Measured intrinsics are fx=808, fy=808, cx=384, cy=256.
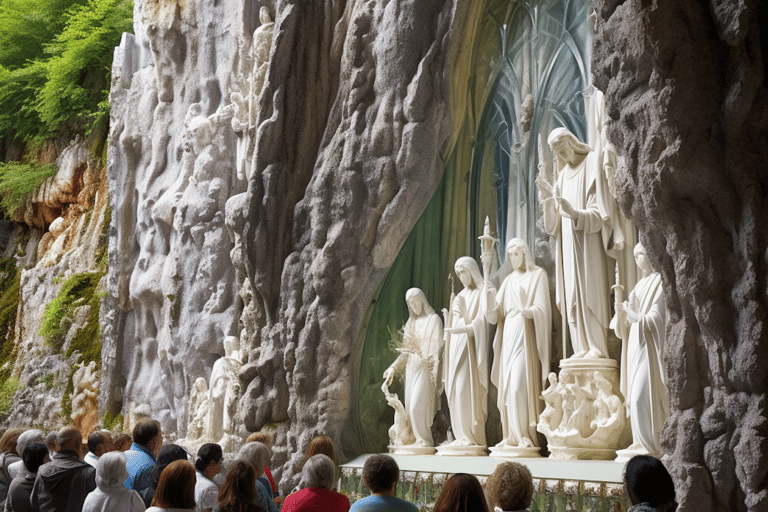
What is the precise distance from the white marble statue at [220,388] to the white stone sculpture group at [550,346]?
3.34m

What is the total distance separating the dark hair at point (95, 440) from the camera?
19.9ft

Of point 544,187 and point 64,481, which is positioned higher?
point 544,187

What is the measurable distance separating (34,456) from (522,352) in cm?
511

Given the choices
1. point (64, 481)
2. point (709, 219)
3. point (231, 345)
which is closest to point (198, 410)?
point (231, 345)

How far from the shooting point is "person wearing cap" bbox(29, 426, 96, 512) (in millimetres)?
4895

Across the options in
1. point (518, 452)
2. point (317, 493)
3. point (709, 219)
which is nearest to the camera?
point (317, 493)

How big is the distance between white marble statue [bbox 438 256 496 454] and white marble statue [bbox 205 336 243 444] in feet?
13.2

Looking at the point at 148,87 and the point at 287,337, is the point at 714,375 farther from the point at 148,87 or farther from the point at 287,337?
the point at 148,87

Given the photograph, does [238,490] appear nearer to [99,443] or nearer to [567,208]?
[99,443]

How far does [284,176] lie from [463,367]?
3.65 m

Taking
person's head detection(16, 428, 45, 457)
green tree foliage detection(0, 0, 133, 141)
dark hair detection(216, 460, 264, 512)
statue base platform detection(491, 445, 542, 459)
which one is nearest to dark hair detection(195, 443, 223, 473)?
dark hair detection(216, 460, 264, 512)

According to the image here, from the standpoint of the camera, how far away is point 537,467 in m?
7.34

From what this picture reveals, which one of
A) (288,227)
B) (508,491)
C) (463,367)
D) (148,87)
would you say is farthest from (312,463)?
(148,87)

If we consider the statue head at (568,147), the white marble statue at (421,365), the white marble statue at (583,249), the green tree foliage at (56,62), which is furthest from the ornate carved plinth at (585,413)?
the green tree foliage at (56,62)
